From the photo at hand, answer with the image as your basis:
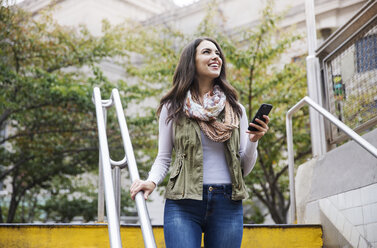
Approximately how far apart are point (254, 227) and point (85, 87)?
7.24 meters

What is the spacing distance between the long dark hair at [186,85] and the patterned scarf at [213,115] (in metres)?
0.05

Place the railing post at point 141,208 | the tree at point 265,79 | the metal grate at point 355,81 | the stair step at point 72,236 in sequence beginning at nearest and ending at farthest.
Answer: the railing post at point 141,208, the stair step at point 72,236, the metal grate at point 355,81, the tree at point 265,79

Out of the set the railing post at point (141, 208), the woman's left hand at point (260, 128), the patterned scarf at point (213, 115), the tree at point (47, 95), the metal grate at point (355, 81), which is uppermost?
the tree at point (47, 95)

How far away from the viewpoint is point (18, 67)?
9852mm

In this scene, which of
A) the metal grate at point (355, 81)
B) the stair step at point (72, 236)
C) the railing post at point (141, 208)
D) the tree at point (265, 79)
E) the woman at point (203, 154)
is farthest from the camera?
the tree at point (265, 79)

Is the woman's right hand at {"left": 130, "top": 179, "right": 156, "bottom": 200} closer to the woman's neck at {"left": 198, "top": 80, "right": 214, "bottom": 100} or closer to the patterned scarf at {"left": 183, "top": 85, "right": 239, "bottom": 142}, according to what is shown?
the patterned scarf at {"left": 183, "top": 85, "right": 239, "bottom": 142}

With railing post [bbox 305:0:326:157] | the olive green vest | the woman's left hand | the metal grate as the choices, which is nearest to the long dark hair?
the olive green vest

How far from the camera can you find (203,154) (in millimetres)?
1894

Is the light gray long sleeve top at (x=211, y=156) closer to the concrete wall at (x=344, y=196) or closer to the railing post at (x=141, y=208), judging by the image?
the railing post at (x=141, y=208)

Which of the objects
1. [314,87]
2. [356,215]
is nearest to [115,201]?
[356,215]

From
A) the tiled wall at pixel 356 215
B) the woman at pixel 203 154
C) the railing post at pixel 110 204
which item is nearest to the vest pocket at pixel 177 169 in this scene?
the woman at pixel 203 154

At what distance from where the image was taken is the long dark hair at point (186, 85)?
205 cm

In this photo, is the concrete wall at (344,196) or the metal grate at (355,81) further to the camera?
the metal grate at (355,81)

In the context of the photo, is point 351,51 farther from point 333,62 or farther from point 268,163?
point 268,163
